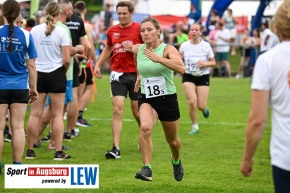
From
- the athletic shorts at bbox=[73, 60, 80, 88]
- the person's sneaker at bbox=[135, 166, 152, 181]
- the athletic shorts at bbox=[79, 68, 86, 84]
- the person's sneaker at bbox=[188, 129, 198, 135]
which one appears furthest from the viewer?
the person's sneaker at bbox=[188, 129, 198, 135]

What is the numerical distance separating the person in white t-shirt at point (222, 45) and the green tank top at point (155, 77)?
22.0m

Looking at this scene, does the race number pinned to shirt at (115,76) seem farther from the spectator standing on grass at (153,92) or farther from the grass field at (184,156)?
the spectator standing on grass at (153,92)

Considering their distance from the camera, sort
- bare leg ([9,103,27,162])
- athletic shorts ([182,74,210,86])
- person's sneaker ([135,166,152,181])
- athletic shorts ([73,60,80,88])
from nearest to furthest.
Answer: person's sneaker ([135,166,152,181])
bare leg ([9,103,27,162])
athletic shorts ([73,60,80,88])
athletic shorts ([182,74,210,86])

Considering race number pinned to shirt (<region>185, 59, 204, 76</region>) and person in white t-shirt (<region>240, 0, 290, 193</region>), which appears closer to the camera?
person in white t-shirt (<region>240, 0, 290, 193</region>)

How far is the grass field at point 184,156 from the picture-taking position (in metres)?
9.81

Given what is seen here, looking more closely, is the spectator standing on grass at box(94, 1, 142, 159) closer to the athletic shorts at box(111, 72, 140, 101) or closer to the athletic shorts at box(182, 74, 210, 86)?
the athletic shorts at box(111, 72, 140, 101)

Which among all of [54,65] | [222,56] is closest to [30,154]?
[54,65]

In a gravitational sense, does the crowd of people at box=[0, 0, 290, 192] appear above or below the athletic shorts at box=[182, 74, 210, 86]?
above

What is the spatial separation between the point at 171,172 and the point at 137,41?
8.18 feet

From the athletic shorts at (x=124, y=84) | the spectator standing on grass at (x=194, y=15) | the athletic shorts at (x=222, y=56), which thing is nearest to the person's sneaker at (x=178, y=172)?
the athletic shorts at (x=124, y=84)

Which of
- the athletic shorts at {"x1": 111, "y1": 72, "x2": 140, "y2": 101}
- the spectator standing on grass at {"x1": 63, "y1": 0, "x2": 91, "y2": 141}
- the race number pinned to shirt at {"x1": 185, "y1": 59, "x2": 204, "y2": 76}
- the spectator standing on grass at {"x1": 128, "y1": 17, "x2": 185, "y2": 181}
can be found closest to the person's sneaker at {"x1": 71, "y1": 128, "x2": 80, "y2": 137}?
the spectator standing on grass at {"x1": 63, "y1": 0, "x2": 91, "y2": 141}

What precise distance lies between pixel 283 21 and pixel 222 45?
1035 inches

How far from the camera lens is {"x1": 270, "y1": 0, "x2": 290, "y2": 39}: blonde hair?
18.1 feet

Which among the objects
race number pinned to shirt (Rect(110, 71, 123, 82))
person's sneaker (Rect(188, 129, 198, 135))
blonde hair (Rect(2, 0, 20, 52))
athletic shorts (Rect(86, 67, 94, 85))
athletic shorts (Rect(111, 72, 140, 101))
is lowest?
person's sneaker (Rect(188, 129, 198, 135))
